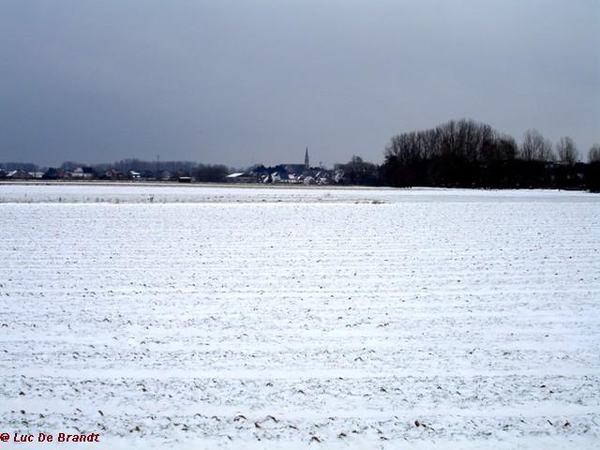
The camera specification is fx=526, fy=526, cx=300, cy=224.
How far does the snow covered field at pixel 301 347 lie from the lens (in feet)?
18.8

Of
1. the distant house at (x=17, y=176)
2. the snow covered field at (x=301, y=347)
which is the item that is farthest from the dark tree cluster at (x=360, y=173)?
the snow covered field at (x=301, y=347)

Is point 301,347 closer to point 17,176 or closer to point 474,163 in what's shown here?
point 474,163

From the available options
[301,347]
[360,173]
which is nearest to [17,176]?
[360,173]

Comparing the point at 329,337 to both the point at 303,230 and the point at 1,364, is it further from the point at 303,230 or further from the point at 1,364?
the point at 303,230

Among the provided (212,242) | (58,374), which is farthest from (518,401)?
(212,242)

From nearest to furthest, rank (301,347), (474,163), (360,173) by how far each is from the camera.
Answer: (301,347)
(474,163)
(360,173)

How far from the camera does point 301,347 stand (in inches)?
318

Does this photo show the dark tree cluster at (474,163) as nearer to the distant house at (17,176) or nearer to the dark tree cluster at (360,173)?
the dark tree cluster at (360,173)

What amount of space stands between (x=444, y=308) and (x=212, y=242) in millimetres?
11249

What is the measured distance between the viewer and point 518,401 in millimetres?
6355

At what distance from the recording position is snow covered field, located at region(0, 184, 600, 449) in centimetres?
574

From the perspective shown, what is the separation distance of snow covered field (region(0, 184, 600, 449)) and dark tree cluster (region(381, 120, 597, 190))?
89.7 metres

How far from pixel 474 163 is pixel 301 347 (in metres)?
112

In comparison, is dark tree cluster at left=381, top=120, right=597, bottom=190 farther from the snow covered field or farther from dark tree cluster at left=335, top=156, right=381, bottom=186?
the snow covered field
